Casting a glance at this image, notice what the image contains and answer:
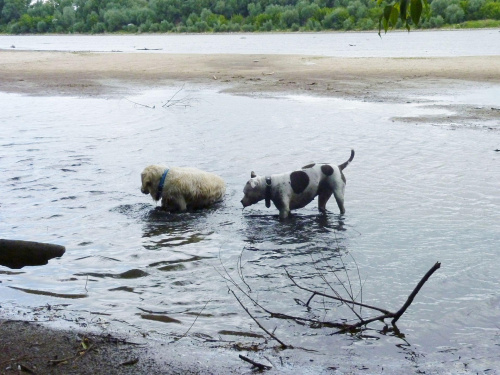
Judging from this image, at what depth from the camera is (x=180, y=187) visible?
968 cm

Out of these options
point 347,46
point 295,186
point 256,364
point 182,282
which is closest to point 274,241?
point 295,186

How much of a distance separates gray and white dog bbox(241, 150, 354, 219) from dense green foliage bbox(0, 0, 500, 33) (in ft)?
222

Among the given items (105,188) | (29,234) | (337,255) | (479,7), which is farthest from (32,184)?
(479,7)

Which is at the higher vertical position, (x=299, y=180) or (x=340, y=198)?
(x=299, y=180)

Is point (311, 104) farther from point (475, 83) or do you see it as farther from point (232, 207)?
point (232, 207)

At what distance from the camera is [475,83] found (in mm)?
26125

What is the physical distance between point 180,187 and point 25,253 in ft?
8.97

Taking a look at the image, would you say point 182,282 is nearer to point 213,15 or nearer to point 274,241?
point 274,241

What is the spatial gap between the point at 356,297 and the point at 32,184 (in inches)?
266

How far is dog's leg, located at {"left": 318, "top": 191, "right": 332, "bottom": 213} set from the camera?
9.51 m

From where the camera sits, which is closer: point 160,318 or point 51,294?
point 160,318

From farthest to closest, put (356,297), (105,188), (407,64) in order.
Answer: (407,64)
(105,188)
(356,297)

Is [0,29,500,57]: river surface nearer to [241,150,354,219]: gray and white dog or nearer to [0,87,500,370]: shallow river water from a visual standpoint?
[0,87,500,370]: shallow river water

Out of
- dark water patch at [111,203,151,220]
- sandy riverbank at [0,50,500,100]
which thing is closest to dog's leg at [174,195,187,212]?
dark water patch at [111,203,151,220]
